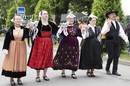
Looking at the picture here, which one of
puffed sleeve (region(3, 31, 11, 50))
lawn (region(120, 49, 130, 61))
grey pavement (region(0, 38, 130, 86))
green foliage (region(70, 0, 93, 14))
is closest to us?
puffed sleeve (region(3, 31, 11, 50))

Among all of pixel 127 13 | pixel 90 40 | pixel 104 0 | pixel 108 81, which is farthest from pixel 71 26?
pixel 127 13

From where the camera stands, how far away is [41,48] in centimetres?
1158

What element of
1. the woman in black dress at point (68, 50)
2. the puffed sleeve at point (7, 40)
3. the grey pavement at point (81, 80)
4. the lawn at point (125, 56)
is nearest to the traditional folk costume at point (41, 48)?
the grey pavement at point (81, 80)

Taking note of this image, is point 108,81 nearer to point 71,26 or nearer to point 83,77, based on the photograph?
point 83,77

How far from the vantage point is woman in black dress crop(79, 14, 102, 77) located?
1245 cm

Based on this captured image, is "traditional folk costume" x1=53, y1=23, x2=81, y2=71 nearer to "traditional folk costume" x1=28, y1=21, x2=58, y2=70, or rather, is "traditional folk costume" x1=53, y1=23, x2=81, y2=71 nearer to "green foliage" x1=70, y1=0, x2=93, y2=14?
"traditional folk costume" x1=28, y1=21, x2=58, y2=70

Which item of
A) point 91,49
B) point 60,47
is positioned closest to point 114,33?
point 91,49

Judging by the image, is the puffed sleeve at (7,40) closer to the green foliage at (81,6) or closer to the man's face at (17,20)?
the man's face at (17,20)

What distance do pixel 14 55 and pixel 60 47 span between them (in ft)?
5.98

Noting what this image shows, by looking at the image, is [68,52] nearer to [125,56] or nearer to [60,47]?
[60,47]

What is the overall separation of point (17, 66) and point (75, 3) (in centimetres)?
2576

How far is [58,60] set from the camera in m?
12.3

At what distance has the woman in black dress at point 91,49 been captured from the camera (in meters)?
12.5

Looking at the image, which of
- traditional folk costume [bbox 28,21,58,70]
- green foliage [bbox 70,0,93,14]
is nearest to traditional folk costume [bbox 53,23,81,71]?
traditional folk costume [bbox 28,21,58,70]
